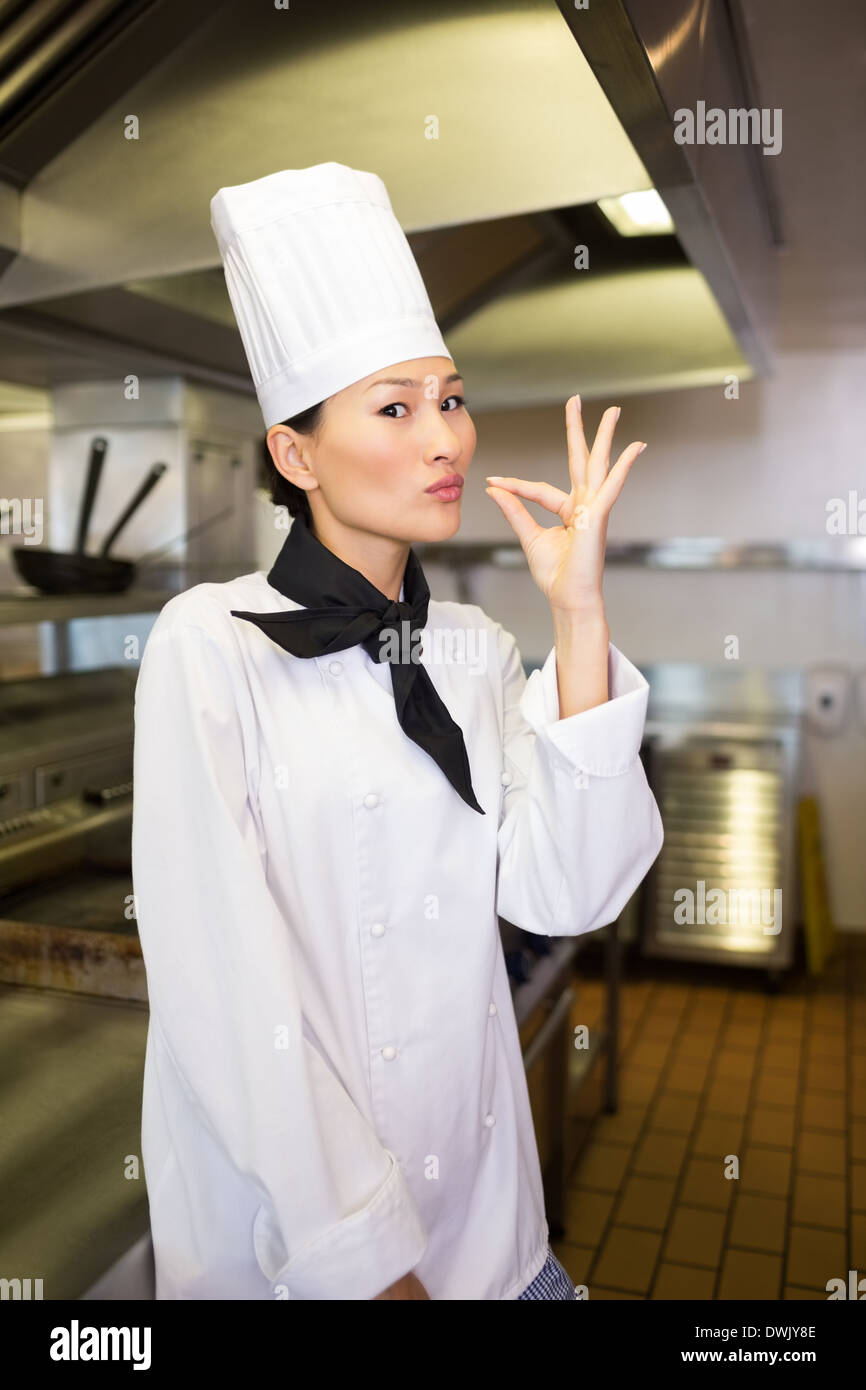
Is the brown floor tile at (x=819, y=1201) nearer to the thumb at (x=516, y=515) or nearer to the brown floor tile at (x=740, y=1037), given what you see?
the brown floor tile at (x=740, y=1037)

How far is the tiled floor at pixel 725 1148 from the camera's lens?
235 cm

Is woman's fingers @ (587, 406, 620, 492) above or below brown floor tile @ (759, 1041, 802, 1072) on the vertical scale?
above

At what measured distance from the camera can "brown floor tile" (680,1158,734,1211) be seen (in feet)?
8.49

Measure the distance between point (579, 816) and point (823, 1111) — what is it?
234cm

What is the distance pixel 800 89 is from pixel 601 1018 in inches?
103

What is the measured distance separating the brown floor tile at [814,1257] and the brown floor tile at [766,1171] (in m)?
0.16

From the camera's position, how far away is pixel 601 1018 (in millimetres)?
3514

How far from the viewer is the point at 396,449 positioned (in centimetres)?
106

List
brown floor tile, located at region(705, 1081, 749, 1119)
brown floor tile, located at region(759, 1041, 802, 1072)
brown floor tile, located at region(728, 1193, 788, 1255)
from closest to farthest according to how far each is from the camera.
A: brown floor tile, located at region(728, 1193, 788, 1255) → brown floor tile, located at region(705, 1081, 749, 1119) → brown floor tile, located at region(759, 1041, 802, 1072)

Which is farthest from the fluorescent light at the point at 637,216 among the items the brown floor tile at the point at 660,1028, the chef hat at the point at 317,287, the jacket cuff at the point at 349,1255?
the brown floor tile at the point at 660,1028

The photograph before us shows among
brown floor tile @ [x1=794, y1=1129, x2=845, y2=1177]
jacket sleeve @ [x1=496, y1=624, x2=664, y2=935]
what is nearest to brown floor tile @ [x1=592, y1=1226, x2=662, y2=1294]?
brown floor tile @ [x1=794, y1=1129, x2=845, y2=1177]

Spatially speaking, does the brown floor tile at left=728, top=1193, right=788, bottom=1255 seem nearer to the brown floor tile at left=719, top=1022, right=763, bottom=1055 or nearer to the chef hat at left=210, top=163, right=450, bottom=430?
the brown floor tile at left=719, top=1022, right=763, bottom=1055

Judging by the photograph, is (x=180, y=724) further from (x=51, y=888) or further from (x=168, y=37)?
(x=168, y=37)
